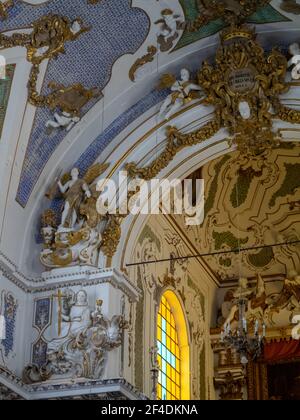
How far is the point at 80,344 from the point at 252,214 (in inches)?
255

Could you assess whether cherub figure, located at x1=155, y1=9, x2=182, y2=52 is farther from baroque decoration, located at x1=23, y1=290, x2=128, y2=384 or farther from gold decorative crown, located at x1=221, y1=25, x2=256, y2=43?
baroque decoration, located at x1=23, y1=290, x2=128, y2=384

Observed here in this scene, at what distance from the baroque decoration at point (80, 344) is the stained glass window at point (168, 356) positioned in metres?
3.17

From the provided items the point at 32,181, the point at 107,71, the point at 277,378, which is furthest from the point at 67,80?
the point at 277,378

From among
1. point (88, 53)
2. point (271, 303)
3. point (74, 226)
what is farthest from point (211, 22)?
point (271, 303)

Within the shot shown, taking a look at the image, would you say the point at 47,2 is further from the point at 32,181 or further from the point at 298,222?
the point at 298,222

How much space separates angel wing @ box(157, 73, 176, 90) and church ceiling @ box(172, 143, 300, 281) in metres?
3.69

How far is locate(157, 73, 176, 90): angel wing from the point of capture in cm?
1290

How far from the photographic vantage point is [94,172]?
12891 millimetres

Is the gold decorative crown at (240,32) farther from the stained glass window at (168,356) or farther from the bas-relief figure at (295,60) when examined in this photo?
the stained glass window at (168,356)

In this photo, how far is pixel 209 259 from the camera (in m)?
17.3

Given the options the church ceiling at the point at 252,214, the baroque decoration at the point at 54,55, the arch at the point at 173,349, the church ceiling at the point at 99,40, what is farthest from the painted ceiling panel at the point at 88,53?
the church ceiling at the point at 252,214

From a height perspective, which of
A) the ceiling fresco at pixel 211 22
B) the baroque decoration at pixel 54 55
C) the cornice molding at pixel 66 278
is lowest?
the cornice molding at pixel 66 278

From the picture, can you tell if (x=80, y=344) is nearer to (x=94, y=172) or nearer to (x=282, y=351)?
(x=94, y=172)

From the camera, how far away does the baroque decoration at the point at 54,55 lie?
11742 mm
